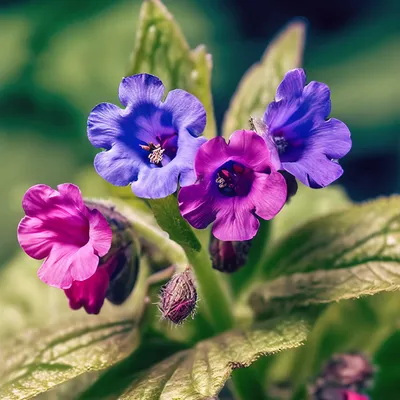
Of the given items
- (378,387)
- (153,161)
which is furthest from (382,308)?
(153,161)

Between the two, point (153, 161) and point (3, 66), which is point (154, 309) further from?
point (3, 66)

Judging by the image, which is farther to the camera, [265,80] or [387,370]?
[387,370]

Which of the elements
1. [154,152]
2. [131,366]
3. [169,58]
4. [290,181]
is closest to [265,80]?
[169,58]

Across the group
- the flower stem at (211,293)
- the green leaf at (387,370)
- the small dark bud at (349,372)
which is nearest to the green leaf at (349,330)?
the green leaf at (387,370)

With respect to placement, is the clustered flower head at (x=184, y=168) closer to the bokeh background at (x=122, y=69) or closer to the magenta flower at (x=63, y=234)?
the magenta flower at (x=63, y=234)

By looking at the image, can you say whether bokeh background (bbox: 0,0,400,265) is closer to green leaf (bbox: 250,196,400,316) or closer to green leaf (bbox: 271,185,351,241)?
green leaf (bbox: 271,185,351,241)

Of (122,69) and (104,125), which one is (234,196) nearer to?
(104,125)

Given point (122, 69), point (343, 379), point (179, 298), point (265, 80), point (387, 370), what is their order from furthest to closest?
point (122, 69) → point (387, 370) → point (265, 80) → point (343, 379) → point (179, 298)
